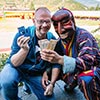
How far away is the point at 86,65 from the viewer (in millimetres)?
2188

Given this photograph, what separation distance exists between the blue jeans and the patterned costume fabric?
38cm

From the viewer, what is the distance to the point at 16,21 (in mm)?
10891

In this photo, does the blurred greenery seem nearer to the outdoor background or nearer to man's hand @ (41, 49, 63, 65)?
the outdoor background

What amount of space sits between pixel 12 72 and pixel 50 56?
0.44 m

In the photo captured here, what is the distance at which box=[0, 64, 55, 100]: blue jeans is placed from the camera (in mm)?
2412

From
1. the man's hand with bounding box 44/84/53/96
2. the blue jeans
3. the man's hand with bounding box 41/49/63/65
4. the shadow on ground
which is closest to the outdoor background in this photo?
the shadow on ground

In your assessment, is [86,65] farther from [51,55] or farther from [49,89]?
[49,89]

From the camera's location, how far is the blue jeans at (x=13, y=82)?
7.91 feet

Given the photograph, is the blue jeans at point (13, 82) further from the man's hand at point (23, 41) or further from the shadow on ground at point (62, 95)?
the shadow on ground at point (62, 95)

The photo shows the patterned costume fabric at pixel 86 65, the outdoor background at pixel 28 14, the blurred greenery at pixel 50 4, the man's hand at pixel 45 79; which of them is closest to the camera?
the patterned costume fabric at pixel 86 65

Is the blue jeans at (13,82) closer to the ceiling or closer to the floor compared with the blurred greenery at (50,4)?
closer to the ceiling

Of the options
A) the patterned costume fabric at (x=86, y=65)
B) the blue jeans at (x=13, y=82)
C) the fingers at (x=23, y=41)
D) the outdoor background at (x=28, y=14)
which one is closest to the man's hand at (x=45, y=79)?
the blue jeans at (x=13, y=82)

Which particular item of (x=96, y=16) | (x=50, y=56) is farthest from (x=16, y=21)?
(x=50, y=56)

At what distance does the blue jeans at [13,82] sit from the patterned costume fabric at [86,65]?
0.38 m
